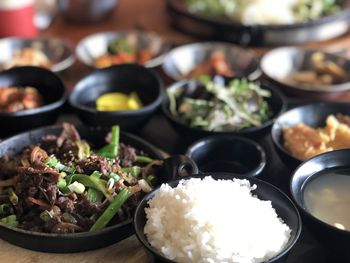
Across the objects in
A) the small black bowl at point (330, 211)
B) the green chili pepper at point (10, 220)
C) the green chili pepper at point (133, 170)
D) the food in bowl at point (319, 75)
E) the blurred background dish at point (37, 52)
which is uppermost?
the small black bowl at point (330, 211)

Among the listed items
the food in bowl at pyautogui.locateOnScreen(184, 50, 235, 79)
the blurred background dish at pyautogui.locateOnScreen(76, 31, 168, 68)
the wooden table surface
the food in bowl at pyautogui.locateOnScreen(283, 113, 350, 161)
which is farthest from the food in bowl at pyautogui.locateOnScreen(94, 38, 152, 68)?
the food in bowl at pyautogui.locateOnScreen(283, 113, 350, 161)

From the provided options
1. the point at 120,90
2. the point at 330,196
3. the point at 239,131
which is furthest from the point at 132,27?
the point at 330,196

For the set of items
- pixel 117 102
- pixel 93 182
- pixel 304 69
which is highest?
pixel 93 182

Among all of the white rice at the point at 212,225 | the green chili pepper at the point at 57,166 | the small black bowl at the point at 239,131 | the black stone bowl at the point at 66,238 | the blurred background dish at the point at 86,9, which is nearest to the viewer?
the white rice at the point at 212,225

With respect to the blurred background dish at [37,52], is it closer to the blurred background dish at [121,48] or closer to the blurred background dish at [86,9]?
the blurred background dish at [121,48]

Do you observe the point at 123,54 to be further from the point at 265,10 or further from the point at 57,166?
the point at 57,166

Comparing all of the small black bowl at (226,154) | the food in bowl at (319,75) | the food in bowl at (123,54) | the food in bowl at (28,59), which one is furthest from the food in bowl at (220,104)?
the food in bowl at (28,59)
